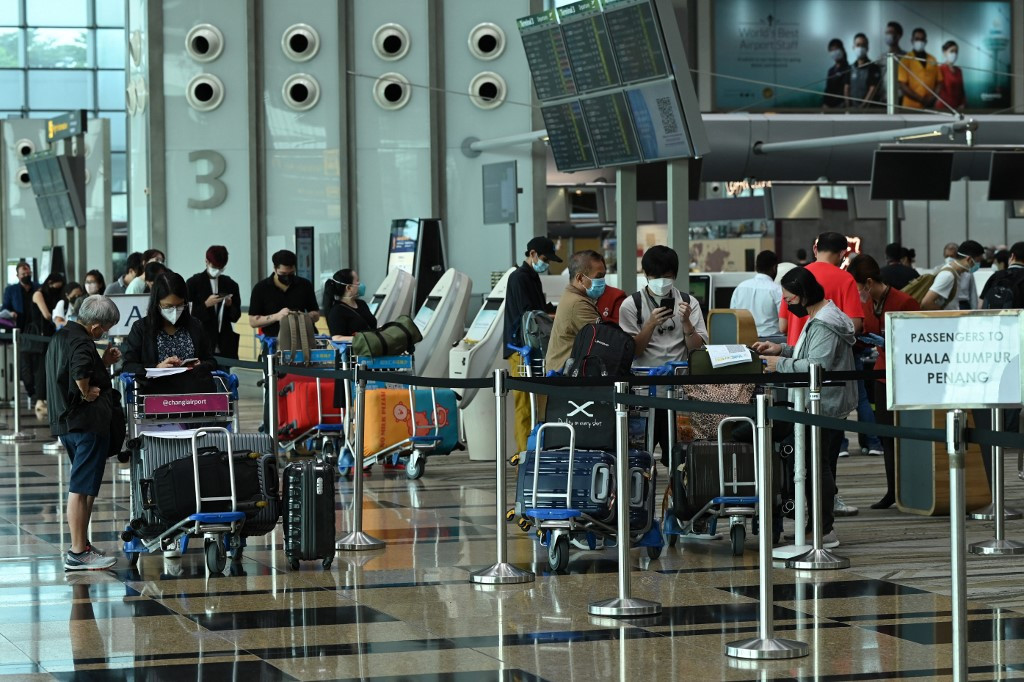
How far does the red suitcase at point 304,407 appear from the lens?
12.9 meters

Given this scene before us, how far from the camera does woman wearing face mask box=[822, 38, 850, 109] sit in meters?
45.6

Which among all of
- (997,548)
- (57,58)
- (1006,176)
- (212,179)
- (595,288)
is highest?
(57,58)

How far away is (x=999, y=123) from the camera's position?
28375 millimetres

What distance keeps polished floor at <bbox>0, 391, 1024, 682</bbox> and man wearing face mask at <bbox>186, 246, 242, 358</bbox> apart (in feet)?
12.9

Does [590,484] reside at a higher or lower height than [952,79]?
lower

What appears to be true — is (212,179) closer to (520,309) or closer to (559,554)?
(520,309)

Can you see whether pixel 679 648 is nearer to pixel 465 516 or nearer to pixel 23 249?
pixel 465 516

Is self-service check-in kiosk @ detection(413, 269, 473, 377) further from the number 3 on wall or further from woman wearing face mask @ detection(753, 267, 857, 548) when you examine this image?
the number 3 on wall

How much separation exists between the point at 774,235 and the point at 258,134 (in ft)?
44.8

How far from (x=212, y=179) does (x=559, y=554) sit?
15.0m

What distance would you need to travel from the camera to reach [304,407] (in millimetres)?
13039

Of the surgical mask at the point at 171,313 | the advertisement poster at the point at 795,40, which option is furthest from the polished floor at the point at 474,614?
the advertisement poster at the point at 795,40

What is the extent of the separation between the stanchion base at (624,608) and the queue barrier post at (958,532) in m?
1.94

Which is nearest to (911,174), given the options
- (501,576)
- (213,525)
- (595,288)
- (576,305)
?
(595,288)
